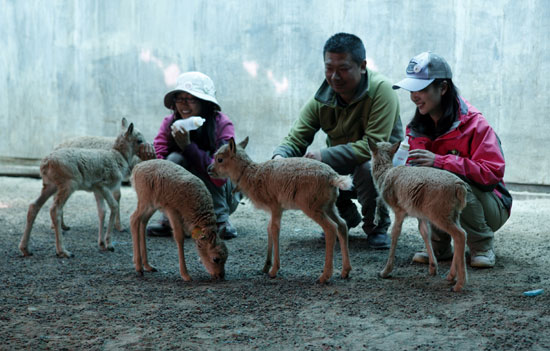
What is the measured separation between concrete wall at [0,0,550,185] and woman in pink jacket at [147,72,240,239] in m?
2.93

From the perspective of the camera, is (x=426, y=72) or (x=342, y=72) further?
(x=342, y=72)

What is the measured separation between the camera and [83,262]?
468 centimetres

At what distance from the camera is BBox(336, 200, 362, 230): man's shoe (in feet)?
18.2

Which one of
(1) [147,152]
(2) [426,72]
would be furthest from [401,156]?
(1) [147,152]

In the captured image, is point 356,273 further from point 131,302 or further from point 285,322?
point 131,302

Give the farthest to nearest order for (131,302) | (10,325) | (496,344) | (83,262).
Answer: (83,262) → (131,302) → (10,325) → (496,344)

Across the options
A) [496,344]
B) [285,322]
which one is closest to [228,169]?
[285,322]

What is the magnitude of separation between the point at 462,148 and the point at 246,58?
15.8ft

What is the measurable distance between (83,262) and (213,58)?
15.5 ft

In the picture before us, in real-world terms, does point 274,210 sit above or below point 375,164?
below

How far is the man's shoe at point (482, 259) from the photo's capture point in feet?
14.2

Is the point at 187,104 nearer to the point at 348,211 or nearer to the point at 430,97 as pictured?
the point at 348,211

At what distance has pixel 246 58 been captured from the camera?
28.1ft

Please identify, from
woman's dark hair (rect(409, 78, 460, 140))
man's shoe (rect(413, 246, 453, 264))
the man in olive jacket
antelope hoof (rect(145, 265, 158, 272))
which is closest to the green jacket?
the man in olive jacket
